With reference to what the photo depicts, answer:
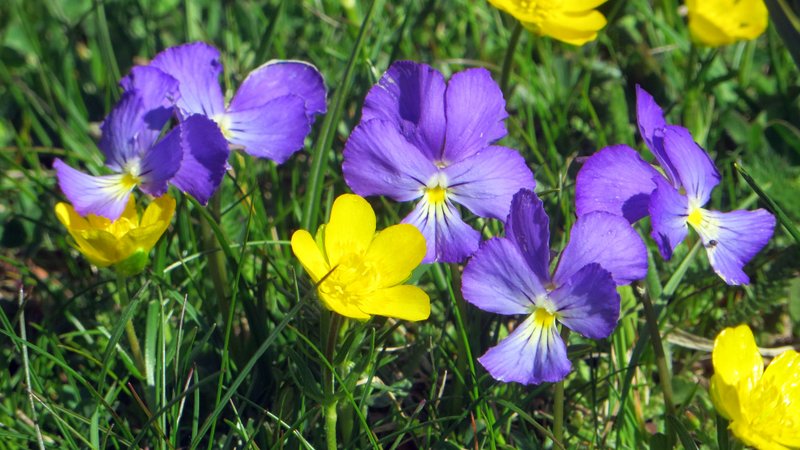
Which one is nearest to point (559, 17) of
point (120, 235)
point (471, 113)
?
point (471, 113)

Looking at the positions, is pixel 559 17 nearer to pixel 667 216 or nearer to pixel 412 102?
pixel 412 102

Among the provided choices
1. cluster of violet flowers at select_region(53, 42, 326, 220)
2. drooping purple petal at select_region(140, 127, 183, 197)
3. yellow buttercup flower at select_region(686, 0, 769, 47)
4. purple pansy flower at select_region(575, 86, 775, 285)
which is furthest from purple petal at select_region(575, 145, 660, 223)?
yellow buttercup flower at select_region(686, 0, 769, 47)

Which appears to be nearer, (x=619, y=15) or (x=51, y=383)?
(x=51, y=383)

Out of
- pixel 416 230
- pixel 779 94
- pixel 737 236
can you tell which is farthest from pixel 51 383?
pixel 779 94

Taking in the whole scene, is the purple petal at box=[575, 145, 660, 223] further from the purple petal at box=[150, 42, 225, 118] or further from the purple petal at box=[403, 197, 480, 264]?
the purple petal at box=[150, 42, 225, 118]

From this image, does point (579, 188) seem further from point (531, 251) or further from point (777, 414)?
point (777, 414)

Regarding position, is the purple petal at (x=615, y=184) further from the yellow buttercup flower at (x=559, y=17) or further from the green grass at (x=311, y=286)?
the yellow buttercup flower at (x=559, y=17)
